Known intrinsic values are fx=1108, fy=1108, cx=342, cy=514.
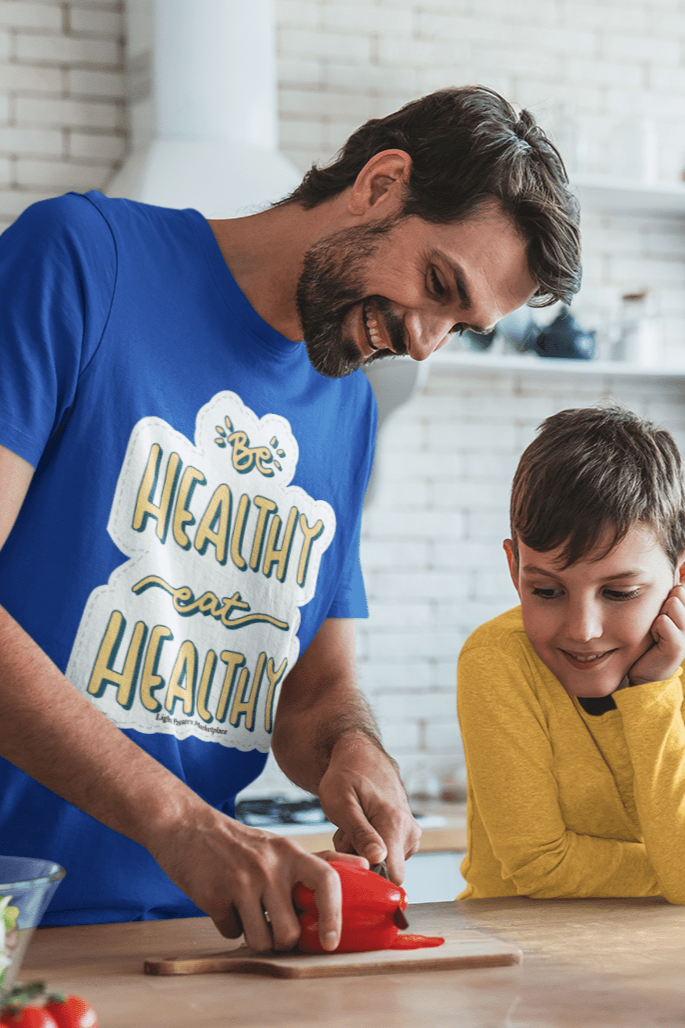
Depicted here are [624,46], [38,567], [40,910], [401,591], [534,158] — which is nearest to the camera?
[40,910]

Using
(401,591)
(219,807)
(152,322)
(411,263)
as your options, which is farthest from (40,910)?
(401,591)

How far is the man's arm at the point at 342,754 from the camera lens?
1.17 metres

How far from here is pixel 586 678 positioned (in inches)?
54.7

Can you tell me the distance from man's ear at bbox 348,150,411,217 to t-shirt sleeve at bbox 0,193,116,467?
0.97 ft

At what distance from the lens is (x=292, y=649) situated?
1354mm

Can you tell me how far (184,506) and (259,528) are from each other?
11 centimetres

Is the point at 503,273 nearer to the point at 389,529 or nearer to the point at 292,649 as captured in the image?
the point at 292,649

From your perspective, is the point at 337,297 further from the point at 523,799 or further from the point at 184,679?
the point at 523,799

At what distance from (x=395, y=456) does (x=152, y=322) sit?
6.49 feet

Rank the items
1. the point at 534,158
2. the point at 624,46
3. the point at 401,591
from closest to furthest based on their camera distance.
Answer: the point at 534,158, the point at 401,591, the point at 624,46

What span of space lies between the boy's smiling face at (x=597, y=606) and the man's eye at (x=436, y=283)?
1.18 feet

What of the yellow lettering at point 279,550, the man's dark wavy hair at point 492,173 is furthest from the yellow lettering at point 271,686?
the man's dark wavy hair at point 492,173

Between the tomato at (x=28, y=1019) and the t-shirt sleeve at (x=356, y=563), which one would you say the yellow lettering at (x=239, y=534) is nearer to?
the t-shirt sleeve at (x=356, y=563)

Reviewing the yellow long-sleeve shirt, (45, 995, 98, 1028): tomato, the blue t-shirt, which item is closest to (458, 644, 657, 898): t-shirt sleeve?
the yellow long-sleeve shirt
